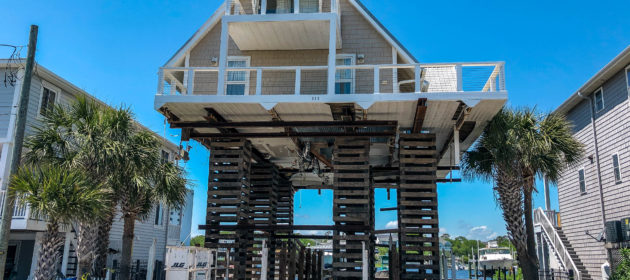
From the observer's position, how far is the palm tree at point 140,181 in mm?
14797

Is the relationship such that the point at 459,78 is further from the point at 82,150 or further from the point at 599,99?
the point at 599,99

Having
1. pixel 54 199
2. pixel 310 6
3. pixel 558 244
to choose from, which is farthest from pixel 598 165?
pixel 54 199

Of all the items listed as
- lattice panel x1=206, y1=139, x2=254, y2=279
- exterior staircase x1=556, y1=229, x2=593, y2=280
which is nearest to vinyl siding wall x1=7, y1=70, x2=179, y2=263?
lattice panel x1=206, y1=139, x2=254, y2=279

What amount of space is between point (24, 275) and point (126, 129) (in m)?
10.7

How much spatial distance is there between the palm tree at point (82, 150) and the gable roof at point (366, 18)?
3.60 metres

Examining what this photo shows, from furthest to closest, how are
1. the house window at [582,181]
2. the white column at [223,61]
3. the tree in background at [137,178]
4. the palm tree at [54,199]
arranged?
the house window at [582,181] < the tree in background at [137,178] < the white column at [223,61] < the palm tree at [54,199]

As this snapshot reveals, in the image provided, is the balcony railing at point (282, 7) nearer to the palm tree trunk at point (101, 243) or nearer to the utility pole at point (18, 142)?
the utility pole at point (18, 142)

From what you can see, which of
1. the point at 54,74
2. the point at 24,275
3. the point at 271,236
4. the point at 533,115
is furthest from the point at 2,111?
the point at 533,115

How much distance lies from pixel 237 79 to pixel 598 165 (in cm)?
1574

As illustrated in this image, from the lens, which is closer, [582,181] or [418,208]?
[418,208]

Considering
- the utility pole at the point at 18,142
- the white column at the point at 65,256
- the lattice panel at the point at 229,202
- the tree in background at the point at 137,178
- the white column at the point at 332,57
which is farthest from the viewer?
the white column at the point at 65,256

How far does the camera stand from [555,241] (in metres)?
23.9

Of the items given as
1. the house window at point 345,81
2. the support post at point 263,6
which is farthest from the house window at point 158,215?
the support post at point 263,6

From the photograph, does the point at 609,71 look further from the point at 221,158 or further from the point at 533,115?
the point at 221,158
